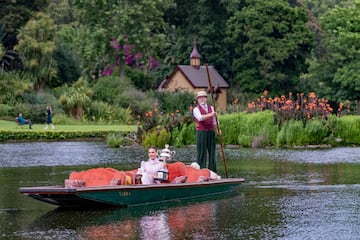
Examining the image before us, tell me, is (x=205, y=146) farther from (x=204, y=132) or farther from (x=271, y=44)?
(x=271, y=44)

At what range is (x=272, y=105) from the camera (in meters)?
34.1

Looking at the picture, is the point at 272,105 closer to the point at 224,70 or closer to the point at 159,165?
the point at 159,165

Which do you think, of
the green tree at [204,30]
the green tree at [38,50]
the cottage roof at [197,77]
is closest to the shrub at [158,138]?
the green tree at [38,50]

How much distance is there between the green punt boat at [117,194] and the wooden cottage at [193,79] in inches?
2178

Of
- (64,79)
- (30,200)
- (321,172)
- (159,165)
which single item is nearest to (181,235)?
(159,165)

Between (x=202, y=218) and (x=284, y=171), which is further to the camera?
(x=284, y=171)

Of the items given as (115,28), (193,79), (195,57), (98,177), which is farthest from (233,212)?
(193,79)

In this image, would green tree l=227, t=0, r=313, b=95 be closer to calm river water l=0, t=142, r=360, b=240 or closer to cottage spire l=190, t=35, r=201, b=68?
cottage spire l=190, t=35, r=201, b=68

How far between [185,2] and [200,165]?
5845 cm

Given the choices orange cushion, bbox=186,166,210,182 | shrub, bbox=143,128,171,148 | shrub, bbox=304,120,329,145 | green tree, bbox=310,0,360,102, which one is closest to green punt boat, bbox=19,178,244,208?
orange cushion, bbox=186,166,210,182

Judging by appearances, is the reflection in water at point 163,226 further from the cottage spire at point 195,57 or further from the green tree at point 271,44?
the cottage spire at point 195,57

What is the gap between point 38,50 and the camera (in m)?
62.2

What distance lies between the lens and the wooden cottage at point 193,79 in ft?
236

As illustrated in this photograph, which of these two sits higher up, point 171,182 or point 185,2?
point 185,2
